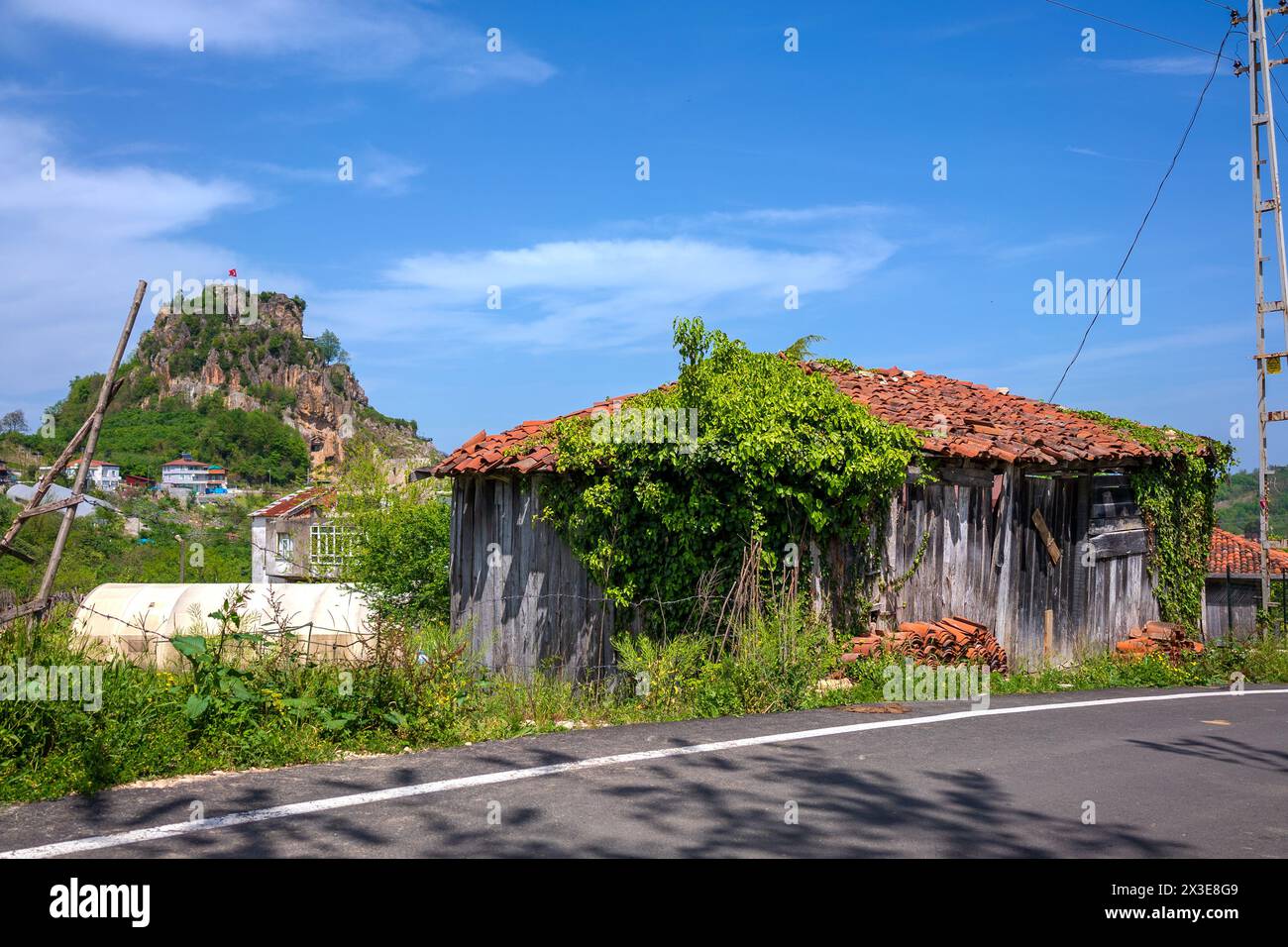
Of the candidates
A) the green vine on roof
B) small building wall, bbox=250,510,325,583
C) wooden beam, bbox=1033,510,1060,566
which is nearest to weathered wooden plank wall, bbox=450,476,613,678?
wooden beam, bbox=1033,510,1060,566

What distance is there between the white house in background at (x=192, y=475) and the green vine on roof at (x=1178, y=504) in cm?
8405

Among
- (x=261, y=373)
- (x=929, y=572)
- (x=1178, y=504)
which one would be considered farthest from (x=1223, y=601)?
(x=261, y=373)

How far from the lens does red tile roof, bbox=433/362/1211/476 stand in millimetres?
12500

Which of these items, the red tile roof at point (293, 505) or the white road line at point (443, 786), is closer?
the white road line at point (443, 786)

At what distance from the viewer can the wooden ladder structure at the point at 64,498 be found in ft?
18.7

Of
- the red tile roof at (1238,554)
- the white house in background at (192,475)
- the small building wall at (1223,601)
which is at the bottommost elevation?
the small building wall at (1223,601)

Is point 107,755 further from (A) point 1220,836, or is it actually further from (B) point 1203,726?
(B) point 1203,726

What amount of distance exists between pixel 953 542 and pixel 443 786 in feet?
28.5

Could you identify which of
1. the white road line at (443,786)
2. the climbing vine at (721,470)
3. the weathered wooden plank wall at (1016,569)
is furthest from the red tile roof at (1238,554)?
the white road line at (443,786)

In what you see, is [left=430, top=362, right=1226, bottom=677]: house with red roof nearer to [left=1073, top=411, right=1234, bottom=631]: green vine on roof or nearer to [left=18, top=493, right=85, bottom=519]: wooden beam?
[left=1073, top=411, right=1234, bottom=631]: green vine on roof

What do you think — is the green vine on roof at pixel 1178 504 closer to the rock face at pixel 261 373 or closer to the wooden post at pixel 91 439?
the wooden post at pixel 91 439

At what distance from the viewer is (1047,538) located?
45.4ft

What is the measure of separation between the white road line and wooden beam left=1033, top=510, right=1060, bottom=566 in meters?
5.41

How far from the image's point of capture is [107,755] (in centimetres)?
559
